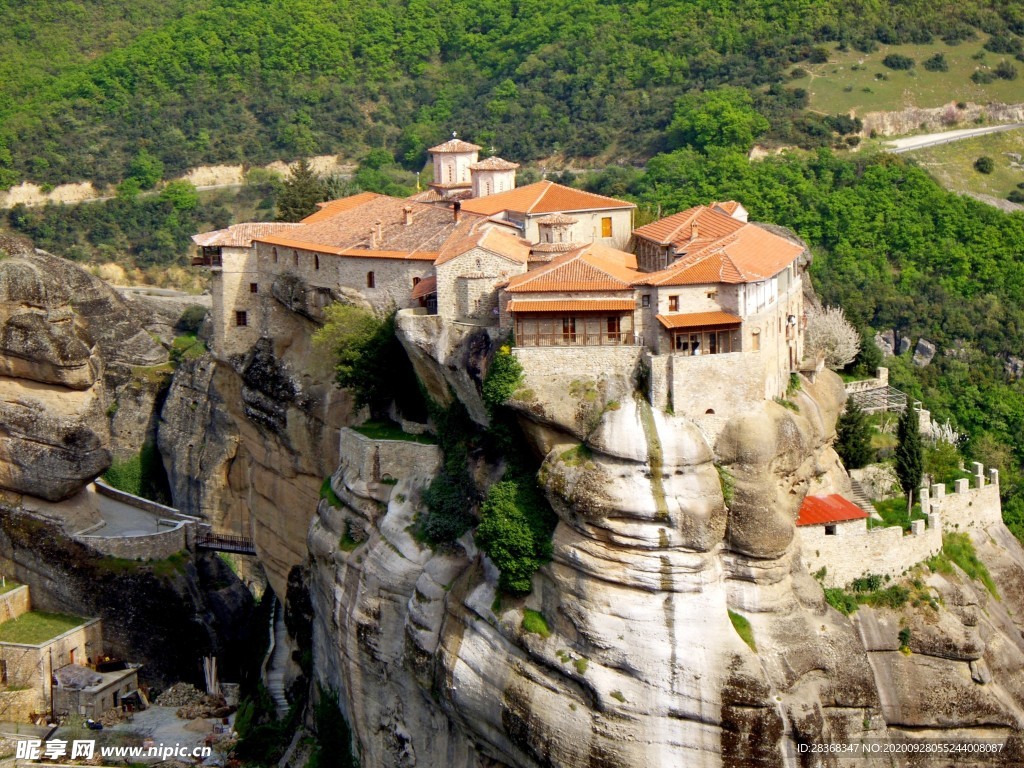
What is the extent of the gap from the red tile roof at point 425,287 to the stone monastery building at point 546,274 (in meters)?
0.04

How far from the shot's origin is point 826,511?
156 feet

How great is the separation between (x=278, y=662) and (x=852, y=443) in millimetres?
19831

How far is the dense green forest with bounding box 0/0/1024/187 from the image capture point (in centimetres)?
10238

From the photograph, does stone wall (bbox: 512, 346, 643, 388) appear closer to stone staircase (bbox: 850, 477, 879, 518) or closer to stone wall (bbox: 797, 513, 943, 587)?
stone wall (bbox: 797, 513, 943, 587)

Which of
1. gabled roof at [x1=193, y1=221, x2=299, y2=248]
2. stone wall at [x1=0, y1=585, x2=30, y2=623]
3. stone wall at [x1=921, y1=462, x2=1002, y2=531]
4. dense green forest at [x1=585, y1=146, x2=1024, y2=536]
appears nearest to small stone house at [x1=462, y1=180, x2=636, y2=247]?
gabled roof at [x1=193, y1=221, x2=299, y2=248]

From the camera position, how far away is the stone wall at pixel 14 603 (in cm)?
6359

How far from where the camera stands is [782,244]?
51781 mm

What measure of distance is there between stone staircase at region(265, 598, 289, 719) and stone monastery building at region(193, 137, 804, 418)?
9.12m

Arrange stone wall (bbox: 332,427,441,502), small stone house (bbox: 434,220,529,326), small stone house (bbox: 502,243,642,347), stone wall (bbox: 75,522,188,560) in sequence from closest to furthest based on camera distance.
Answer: small stone house (bbox: 502,243,642,347)
small stone house (bbox: 434,220,529,326)
stone wall (bbox: 332,427,441,502)
stone wall (bbox: 75,522,188,560)

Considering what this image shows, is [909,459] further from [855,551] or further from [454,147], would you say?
[454,147]

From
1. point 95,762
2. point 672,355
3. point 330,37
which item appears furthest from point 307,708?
point 330,37

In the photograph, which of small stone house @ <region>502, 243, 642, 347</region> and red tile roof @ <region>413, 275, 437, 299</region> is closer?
small stone house @ <region>502, 243, 642, 347</region>

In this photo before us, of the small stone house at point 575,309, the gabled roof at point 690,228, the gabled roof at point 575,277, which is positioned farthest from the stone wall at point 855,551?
the gabled roof at point 690,228

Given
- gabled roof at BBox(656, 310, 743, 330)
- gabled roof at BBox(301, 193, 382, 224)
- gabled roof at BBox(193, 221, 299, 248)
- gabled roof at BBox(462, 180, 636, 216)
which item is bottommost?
gabled roof at BBox(656, 310, 743, 330)
